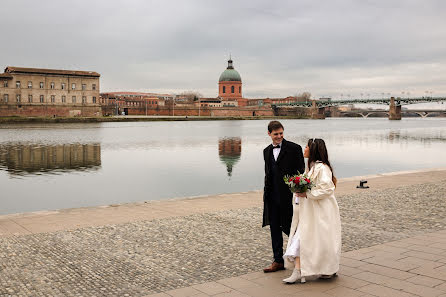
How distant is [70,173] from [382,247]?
18.7 meters

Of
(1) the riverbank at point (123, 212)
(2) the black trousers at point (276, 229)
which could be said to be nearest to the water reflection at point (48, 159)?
(1) the riverbank at point (123, 212)

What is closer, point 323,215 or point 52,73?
point 323,215

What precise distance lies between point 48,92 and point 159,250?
353ft

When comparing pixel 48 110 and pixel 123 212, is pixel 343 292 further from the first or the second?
pixel 48 110

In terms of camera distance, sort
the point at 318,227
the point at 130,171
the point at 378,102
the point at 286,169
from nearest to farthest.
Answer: the point at 318,227 < the point at 286,169 < the point at 130,171 < the point at 378,102

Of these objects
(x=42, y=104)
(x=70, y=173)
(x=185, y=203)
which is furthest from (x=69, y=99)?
(x=185, y=203)

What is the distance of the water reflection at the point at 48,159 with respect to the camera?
80.8 feet

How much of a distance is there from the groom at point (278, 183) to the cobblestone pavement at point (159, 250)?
551 millimetres

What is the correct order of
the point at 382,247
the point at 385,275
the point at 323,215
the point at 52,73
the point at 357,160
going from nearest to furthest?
the point at 323,215 < the point at 385,275 < the point at 382,247 < the point at 357,160 < the point at 52,73

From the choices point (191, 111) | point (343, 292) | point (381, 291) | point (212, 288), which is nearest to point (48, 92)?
point (191, 111)

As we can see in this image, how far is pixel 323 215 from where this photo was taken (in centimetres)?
541

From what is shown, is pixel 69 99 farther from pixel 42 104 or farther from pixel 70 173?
pixel 70 173

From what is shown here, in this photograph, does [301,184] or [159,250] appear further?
[159,250]

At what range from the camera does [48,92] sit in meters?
106
